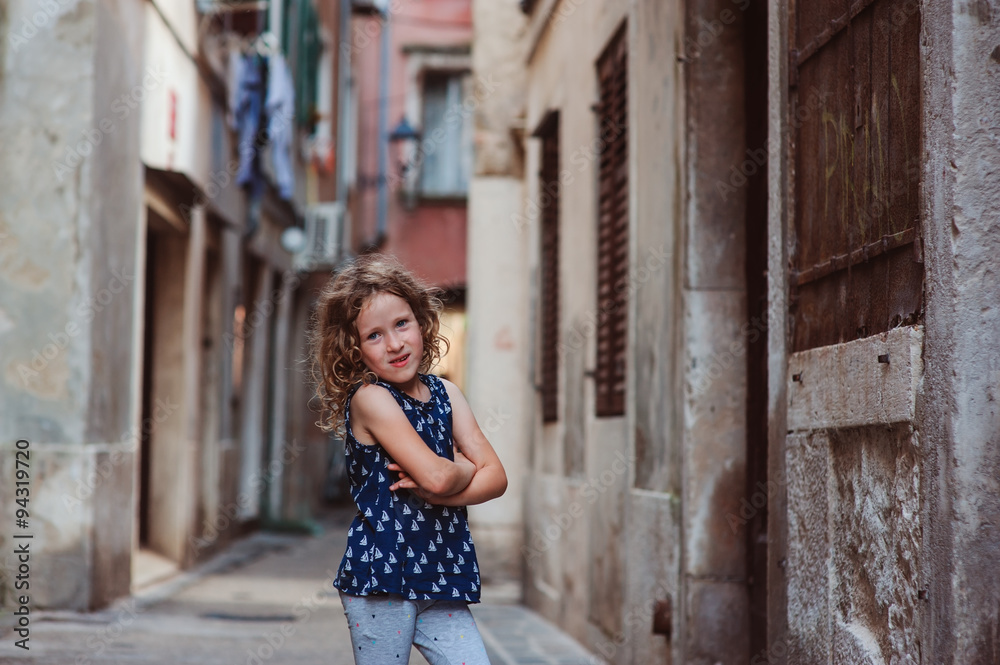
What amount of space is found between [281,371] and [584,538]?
395 inches

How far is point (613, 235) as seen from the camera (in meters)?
6.70

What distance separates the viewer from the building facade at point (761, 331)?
2.55 meters

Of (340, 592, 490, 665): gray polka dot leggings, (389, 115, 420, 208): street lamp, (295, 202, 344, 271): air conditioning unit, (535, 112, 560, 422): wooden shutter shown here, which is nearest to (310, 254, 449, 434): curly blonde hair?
(340, 592, 490, 665): gray polka dot leggings

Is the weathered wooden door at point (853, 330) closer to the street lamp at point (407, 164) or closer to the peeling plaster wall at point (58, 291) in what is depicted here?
the peeling plaster wall at point (58, 291)

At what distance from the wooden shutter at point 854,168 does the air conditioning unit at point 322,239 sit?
42.1ft

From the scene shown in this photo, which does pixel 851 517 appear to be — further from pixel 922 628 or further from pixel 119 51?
pixel 119 51

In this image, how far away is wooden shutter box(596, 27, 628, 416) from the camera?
6.45 metres

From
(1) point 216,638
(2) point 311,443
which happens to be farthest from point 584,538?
(2) point 311,443

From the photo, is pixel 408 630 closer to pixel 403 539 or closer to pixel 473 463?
pixel 403 539

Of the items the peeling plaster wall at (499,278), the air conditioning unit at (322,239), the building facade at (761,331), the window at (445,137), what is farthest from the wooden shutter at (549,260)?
the window at (445,137)

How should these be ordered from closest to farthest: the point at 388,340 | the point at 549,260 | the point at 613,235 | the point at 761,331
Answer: the point at 388,340
the point at 761,331
the point at 613,235
the point at 549,260

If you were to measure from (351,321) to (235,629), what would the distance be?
456 cm

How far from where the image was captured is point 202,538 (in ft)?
37.7

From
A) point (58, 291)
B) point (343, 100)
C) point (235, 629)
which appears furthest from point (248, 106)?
point (343, 100)
